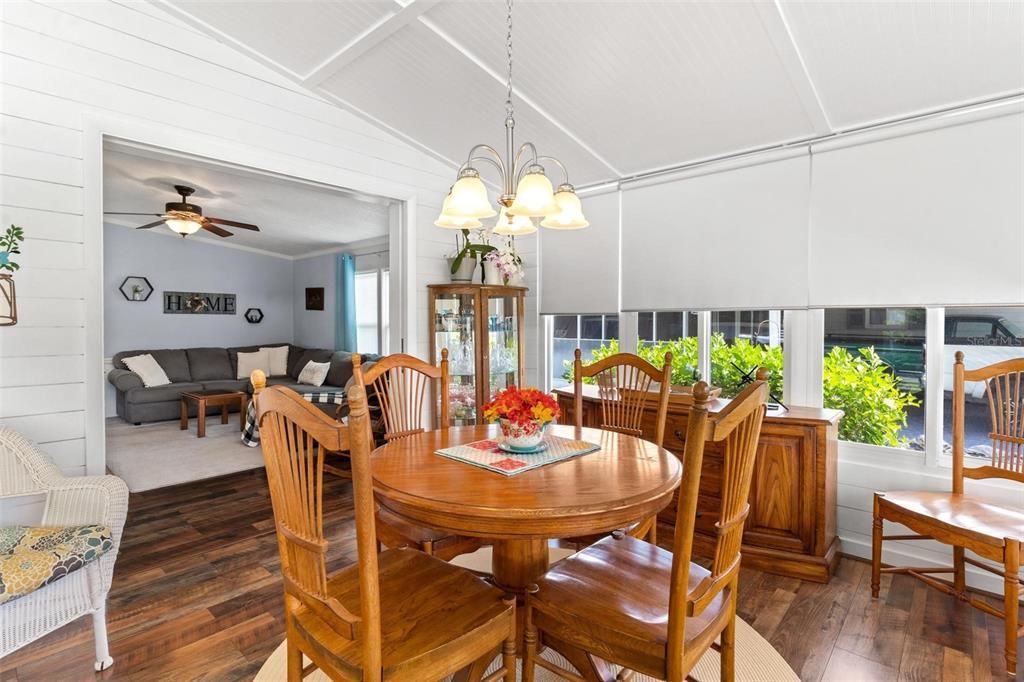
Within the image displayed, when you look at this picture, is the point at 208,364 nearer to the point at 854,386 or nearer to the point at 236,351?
the point at 236,351

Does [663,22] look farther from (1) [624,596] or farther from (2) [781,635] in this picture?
(2) [781,635]

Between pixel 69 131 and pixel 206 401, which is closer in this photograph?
pixel 69 131

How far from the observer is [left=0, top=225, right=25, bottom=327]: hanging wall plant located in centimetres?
212

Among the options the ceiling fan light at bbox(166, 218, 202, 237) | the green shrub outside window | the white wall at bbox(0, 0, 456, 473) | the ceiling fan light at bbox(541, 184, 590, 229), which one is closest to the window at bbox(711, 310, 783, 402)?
the green shrub outside window

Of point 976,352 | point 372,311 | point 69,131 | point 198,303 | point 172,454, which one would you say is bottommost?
point 172,454

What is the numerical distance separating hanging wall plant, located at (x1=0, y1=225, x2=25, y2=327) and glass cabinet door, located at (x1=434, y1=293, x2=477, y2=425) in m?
2.20

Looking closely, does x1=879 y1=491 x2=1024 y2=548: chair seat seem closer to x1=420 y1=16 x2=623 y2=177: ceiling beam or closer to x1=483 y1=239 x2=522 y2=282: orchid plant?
x1=420 y1=16 x2=623 y2=177: ceiling beam

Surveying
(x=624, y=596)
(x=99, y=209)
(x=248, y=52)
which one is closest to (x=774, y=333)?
(x=624, y=596)

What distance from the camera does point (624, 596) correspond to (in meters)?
1.40

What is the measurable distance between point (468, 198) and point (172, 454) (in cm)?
451

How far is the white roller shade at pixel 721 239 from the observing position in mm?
2797

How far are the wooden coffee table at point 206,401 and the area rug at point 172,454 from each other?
93 millimetres

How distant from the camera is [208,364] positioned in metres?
7.13

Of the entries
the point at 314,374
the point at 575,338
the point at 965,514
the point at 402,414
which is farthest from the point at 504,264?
the point at 314,374
